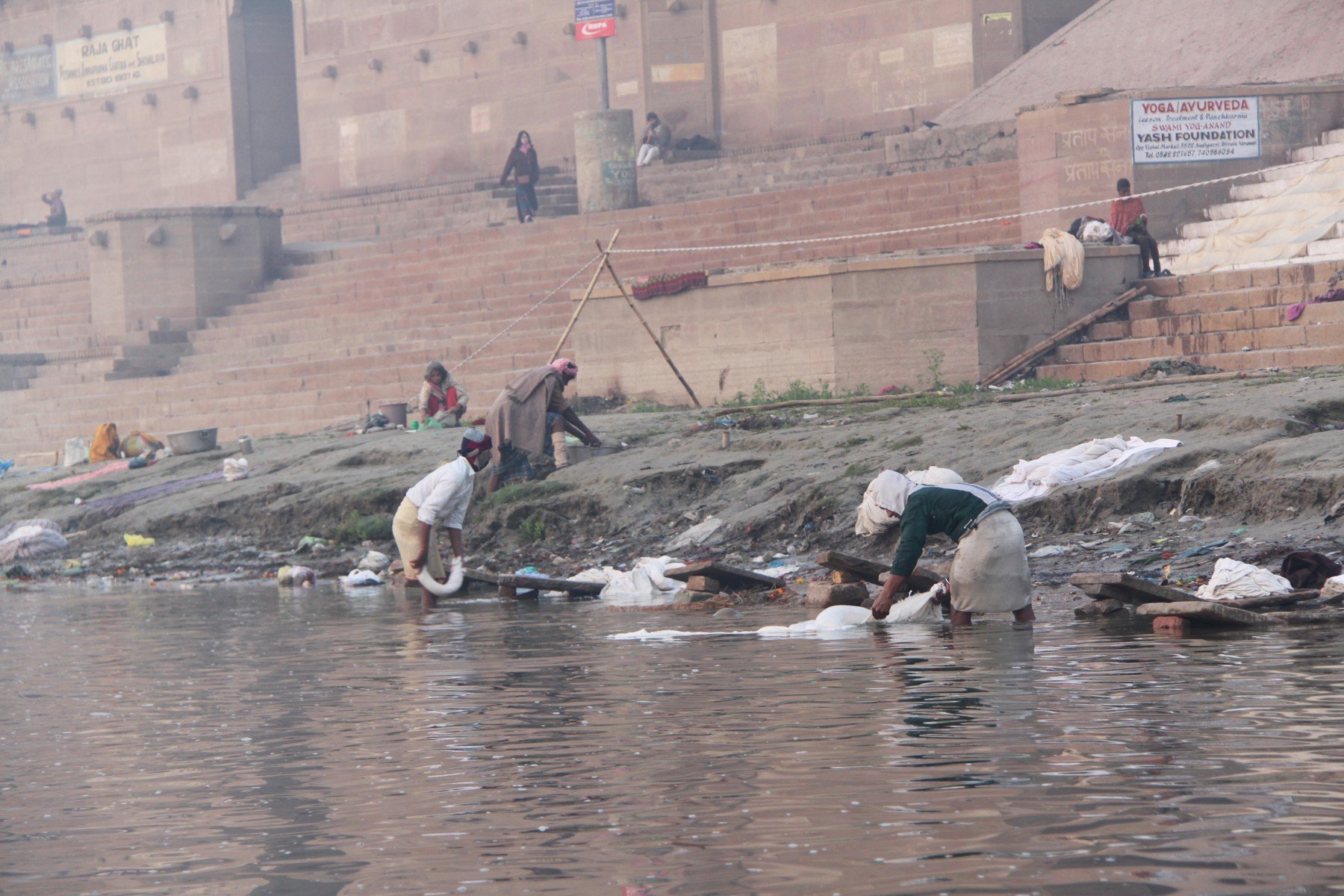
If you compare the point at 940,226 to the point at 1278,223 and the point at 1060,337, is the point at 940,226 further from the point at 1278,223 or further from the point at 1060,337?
the point at 1278,223

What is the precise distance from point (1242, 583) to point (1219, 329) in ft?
28.6

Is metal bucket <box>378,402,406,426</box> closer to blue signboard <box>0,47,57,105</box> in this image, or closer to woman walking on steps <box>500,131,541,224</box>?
woman walking on steps <box>500,131,541,224</box>

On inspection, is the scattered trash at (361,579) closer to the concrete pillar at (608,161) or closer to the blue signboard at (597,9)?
the concrete pillar at (608,161)

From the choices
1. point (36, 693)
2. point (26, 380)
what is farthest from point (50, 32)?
point (36, 693)

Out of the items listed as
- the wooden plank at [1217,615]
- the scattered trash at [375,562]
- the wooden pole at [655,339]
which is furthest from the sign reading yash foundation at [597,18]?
the wooden plank at [1217,615]

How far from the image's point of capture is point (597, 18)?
31.6 metres

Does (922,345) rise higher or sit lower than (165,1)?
lower

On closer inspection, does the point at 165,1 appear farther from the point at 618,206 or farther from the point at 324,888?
the point at 324,888

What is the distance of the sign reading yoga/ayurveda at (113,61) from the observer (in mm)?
43406

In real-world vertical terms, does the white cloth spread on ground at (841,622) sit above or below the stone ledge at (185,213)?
below

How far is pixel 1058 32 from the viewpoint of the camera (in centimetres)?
2817

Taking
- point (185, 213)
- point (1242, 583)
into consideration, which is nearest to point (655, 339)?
point (1242, 583)

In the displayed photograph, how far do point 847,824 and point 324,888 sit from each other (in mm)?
1442

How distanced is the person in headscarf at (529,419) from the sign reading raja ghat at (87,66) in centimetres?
2894
